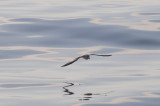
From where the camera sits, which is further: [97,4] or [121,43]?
[97,4]

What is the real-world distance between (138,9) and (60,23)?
514 cm

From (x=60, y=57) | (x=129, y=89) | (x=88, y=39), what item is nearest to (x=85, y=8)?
(x=88, y=39)

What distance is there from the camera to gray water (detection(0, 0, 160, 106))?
50.0 feet

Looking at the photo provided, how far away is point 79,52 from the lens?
22.3 metres

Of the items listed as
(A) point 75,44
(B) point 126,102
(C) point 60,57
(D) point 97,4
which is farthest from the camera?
(D) point 97,4

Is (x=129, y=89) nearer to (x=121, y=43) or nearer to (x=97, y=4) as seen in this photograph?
(x=121, y=43)

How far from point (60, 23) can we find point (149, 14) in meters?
4.37

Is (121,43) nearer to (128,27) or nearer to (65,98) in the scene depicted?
(128,27)

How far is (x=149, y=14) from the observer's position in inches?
1137

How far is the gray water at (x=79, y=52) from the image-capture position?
50.0 feet

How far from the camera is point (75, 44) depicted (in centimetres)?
2361

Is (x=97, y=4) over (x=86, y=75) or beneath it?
over

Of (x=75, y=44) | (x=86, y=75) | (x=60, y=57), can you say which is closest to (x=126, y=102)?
(x=86, y=75)

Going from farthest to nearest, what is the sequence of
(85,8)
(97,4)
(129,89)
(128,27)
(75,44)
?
(97,4), (85,8), (128,27), (75,44), (129,89)
